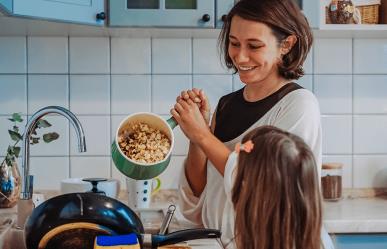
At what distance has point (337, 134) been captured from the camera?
2701 mm

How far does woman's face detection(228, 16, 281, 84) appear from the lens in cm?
169

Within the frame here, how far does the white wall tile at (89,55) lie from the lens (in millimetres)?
2605

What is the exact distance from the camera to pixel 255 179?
43.1 inches

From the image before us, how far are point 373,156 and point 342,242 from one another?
63 cm

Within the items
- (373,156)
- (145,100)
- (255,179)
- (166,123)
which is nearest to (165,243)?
(166,123)

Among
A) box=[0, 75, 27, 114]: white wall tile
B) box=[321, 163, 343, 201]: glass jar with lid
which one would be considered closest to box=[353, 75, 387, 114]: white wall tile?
box=[321, 163, 343, 201]: glass jar with lid

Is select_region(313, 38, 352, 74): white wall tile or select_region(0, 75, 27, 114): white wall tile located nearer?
select_region(0, 75, 27, 114): white wall tile

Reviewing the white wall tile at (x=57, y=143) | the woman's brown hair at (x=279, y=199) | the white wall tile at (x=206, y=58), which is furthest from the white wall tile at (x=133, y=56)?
the woman's brown hair at (x=279, y=199)

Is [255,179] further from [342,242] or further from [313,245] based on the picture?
[342,242]

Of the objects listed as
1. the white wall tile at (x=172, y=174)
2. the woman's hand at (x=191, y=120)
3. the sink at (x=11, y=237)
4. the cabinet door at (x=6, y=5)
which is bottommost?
the sink at (x=11, y=237)

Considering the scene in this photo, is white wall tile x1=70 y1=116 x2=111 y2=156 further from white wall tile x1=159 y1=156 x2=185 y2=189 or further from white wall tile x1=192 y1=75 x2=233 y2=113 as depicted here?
white wall tile x1=192 y1=75 x2=233 y2=113

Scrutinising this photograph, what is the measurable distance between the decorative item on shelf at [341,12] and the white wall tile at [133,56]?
0.70 metres

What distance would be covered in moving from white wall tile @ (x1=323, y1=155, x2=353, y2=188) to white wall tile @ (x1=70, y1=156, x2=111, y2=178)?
2.82 feet

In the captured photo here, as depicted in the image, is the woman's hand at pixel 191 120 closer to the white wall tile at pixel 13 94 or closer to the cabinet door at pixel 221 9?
the cabinet door at pixel 221 9
